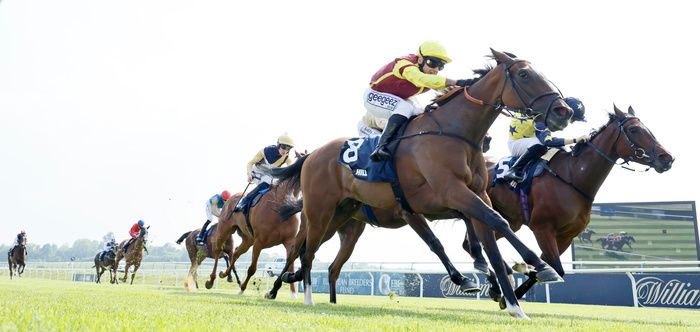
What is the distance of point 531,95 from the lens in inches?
216

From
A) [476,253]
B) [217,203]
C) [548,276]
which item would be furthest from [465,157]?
[217,203]

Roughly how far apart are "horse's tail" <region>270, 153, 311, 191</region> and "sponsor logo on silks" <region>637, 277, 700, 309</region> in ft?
30.0

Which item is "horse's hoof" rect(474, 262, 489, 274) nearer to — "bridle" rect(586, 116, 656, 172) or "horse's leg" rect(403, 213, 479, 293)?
"horse's leg" rect(403, 213, 479, 293)

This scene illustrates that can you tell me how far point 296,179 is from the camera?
27.8 ft

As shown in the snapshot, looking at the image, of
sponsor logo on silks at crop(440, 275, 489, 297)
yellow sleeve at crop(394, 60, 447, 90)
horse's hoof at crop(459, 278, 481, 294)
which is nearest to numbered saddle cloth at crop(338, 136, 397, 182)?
yellow sleeve at crop(394, 60, 447, 90)

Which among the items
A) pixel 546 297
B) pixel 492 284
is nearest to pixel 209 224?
pixel 546 297

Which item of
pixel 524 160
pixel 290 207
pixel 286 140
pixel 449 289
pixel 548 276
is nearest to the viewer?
pixel 548 276

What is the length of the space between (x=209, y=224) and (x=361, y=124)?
9.59 m

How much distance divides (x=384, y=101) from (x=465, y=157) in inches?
60.7

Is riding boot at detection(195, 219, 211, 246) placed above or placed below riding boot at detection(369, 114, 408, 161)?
below

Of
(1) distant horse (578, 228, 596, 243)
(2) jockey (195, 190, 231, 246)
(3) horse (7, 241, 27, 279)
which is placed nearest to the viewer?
(2) jockey (195, 190, 231, 246)

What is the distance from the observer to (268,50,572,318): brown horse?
17.0ft

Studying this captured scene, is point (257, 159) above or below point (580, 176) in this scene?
above

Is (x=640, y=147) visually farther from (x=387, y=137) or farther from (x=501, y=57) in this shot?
(x=387, y=137)
